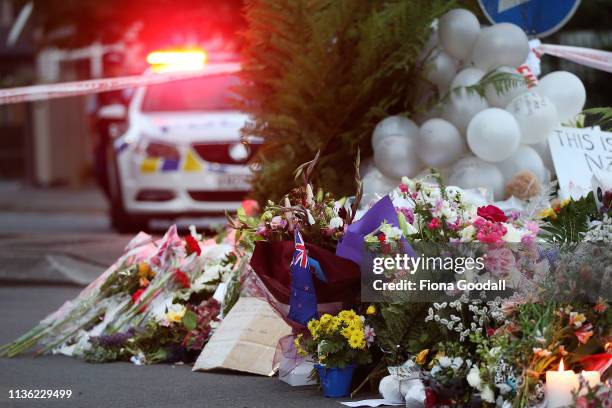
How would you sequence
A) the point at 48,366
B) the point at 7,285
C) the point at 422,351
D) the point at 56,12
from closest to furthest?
the point at 422,351 → the point at 48,366 → the point at 7,285 → the point at 56,12

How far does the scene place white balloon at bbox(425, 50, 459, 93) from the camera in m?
8.62

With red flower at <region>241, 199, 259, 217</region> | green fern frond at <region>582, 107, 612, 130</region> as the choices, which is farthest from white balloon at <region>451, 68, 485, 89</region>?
red flower at <region>241, 199, 259, 217</region>

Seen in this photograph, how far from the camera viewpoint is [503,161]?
8.48 meters

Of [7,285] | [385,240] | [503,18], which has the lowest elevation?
[7,285]

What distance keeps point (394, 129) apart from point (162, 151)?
5.63 meters

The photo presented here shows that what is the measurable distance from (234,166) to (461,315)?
26.7 ft

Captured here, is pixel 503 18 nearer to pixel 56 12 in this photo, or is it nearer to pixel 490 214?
pixel 490 214

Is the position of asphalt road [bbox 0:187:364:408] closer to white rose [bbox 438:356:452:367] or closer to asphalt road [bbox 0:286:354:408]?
asphalt road [bbox 0:286:354:408]

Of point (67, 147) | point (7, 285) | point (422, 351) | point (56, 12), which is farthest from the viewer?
point (67, 147)

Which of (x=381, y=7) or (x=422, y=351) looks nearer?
(x=422, y=351)

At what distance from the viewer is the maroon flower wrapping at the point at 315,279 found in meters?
Answer: 6.00

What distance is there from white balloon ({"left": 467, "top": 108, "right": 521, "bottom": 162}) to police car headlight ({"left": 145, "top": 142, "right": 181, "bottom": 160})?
19.0 feet

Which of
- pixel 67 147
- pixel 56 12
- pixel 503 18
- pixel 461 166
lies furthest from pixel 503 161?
pixel 67 147

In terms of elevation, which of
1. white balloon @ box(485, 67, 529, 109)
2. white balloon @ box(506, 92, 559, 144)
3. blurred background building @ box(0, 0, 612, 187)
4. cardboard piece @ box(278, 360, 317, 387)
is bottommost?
cardboard piece @ box(278, 360, 317, 387)
